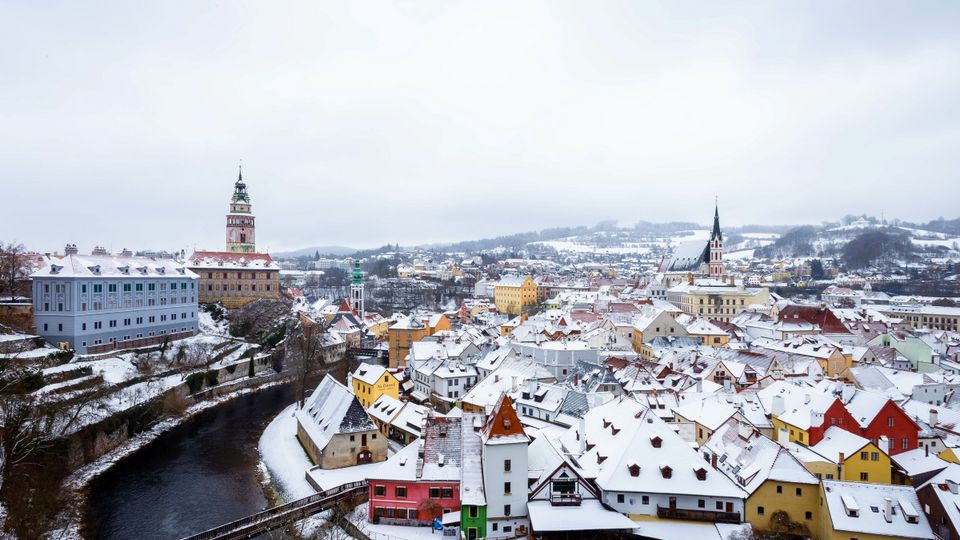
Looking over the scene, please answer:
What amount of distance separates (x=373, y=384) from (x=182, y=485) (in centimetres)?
1510

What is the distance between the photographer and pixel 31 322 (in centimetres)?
4781

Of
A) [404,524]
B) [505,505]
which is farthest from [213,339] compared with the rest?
[505,505]

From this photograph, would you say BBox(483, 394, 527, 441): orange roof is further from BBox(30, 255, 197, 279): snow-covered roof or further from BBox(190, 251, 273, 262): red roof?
BBox(190, 251, 273, 262): red roof

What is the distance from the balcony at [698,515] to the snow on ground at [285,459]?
1767 cm

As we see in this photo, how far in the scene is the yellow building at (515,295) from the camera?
113 metres

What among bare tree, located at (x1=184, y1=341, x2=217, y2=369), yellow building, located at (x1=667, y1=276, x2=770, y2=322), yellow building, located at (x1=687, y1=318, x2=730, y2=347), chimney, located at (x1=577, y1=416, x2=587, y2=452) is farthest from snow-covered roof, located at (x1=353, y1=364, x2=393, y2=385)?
yellow building, located at (x1=667, y1=276, x2=770, y2=322)

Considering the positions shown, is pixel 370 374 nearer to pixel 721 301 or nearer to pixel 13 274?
pixel 13 274

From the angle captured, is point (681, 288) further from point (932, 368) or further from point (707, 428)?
point (707, 428)

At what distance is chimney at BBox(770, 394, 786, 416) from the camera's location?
34.8m

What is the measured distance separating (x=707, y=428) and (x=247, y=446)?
2891cm

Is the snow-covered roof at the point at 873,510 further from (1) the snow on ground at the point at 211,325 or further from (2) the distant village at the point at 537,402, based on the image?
(1) the snow on ground at the point at 211,325

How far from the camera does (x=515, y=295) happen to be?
114 meters

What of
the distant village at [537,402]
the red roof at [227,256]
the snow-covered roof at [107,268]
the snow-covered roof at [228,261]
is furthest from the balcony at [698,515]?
the red roof at [227,256]

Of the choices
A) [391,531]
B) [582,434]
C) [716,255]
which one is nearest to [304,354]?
[391,531]
